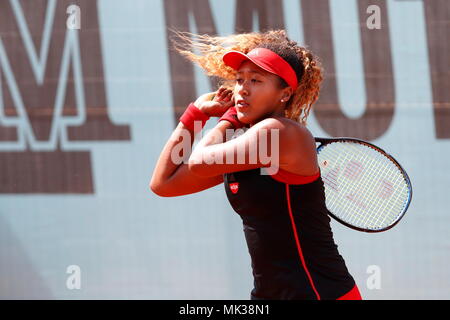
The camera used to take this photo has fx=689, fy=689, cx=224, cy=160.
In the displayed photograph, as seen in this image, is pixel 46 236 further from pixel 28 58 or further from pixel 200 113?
pixel 200 113

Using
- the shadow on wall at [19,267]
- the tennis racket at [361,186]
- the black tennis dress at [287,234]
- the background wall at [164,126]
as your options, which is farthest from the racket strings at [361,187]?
the shadow on wall at [19,267]

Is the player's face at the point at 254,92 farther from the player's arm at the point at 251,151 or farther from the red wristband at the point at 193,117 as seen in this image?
the red wristband at the point at 193,117

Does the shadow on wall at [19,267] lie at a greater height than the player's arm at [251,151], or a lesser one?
lesser

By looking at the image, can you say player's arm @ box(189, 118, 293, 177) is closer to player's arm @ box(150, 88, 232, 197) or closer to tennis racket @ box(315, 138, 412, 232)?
player's arm @ box(150, 88, 232, 197)

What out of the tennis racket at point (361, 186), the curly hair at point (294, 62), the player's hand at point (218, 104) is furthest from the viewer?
the tennis racket at point (361, 186)

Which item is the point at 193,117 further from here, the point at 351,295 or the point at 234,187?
the point at 351,295

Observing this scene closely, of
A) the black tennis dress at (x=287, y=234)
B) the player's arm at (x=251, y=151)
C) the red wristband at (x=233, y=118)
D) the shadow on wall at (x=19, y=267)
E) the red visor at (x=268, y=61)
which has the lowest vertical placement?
the shadow on wall at (x=19, y=267)

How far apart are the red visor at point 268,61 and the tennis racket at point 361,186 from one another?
1.33 ft

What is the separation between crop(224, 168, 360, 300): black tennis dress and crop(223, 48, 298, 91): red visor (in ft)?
0.89

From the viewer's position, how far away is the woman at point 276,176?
1869 mm

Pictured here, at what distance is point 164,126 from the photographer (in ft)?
12.0

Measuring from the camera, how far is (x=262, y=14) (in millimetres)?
3607

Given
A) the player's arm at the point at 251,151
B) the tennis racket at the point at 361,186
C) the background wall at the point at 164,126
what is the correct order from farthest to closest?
1. the background wall at the point at 164,126
2. the tennis racket at the point at 361,186
3. the player's arm at the point at 251,151

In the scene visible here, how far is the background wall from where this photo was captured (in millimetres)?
3617
